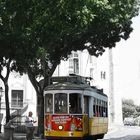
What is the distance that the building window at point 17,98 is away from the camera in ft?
211

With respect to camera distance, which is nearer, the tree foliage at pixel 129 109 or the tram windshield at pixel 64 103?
the tram windshield at pixel 64 103

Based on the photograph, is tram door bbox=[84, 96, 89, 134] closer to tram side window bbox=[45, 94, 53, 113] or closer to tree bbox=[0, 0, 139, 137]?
tram side window bbox=[45, 94, 53, 113]

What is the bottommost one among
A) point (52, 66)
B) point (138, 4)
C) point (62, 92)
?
point (62, 92)

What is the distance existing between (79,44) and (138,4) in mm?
4554

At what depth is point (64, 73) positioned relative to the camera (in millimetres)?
70562

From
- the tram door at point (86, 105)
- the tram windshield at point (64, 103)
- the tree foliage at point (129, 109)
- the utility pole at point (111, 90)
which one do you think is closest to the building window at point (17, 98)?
the utility pole at point (111, 90)

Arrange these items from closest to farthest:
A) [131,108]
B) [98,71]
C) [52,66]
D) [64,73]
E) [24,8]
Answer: [24,8] < [52,66] < [64,73] < [98,71] < [131,108]

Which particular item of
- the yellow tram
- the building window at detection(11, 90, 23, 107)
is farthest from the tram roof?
the building window at detection(11, 90, 23, 107)

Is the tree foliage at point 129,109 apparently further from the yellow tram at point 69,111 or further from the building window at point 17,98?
the yellow tram at point 69,111

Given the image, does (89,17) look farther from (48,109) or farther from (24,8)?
(48,109)

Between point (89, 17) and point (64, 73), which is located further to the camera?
point (64, 73)

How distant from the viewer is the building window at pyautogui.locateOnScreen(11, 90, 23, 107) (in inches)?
2534

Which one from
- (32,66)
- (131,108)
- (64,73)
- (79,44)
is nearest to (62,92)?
(79,44)

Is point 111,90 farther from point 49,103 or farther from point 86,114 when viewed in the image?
point 49,103
